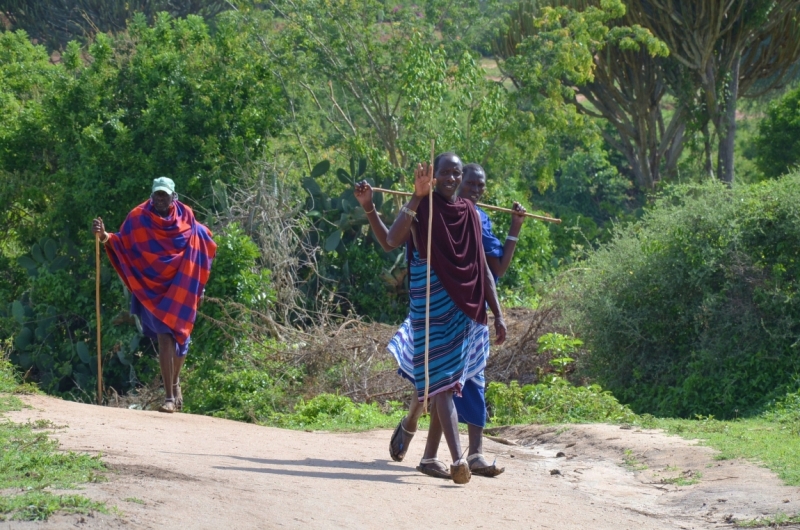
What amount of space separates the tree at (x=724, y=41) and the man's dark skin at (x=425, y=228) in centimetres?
1385

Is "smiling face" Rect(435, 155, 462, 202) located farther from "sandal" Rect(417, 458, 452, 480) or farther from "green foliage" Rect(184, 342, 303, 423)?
"green foliage" Rect(184, 342, 303, 423)

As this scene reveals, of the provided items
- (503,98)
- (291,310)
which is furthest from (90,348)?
(503,98)

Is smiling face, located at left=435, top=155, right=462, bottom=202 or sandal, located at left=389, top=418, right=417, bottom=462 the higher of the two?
smiling face, located at left=435, top=155, right=462, bottom=202

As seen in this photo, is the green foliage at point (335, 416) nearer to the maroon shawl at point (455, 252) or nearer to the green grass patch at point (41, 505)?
the maroon shawl at point (455, 252)

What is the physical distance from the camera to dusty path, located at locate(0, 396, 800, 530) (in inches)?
182

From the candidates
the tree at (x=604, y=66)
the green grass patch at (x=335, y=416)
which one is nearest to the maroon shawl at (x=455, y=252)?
the green grass patch at (x=335, y=416)

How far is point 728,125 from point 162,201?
571 inches

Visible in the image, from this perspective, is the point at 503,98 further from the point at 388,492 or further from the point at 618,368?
the point at 388,492

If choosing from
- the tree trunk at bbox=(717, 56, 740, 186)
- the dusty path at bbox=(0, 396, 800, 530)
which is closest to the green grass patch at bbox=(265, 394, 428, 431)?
the dusty path at bbox=(0, 396, 800, 530)

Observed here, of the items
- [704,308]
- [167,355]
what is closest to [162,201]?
[167,355]

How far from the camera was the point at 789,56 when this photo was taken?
20391 millimetres

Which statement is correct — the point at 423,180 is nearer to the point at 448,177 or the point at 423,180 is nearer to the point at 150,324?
the point at 448,177

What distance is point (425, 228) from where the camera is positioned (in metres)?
5.89

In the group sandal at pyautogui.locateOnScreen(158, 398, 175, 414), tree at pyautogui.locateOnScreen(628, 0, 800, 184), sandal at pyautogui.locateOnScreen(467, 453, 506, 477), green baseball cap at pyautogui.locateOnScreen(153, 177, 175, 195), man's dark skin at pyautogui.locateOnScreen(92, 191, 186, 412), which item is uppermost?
tree at pyautogui.locateOnScreen(628, 0, 800, 184)
